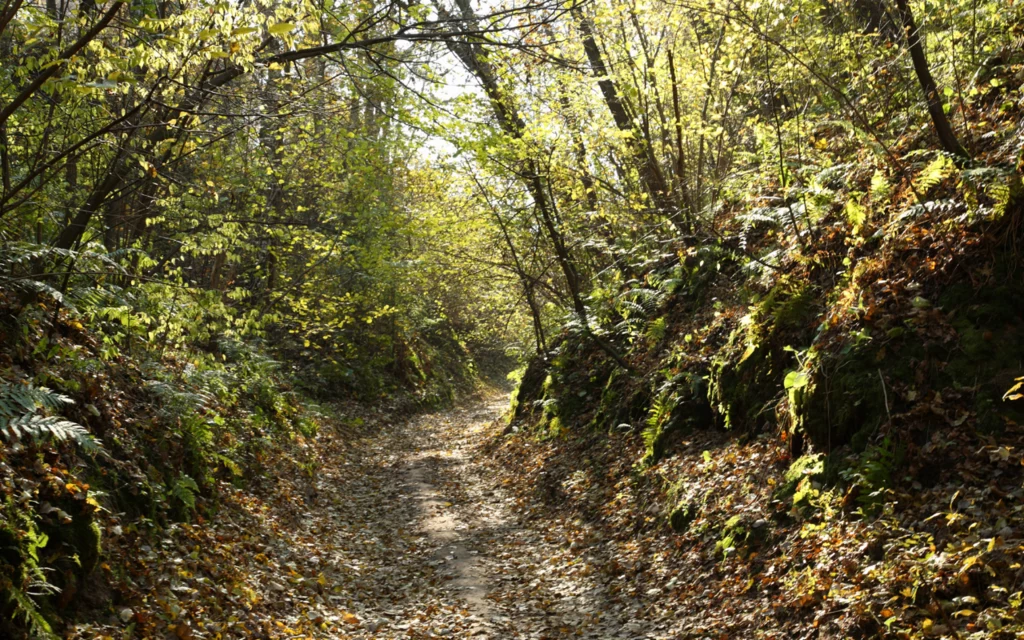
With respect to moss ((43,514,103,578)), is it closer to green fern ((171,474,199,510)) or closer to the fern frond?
the fern frond

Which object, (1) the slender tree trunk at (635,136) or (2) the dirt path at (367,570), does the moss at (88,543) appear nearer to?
(2) the dirt path at (367,570)

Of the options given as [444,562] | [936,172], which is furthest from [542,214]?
[936,172]

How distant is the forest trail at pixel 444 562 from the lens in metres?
6.82

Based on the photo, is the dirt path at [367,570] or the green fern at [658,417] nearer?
the dirt path at [367,570]

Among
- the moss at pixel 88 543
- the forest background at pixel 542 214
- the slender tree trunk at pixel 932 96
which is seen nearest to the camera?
the moss at pixel 88 543

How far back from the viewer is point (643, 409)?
1070 centimetres

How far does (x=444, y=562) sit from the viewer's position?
28.7 feet

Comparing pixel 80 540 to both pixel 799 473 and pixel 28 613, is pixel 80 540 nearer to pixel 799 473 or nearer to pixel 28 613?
pixel 28 613

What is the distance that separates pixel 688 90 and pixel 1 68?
9.49 m

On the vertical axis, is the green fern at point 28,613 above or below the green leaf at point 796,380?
above

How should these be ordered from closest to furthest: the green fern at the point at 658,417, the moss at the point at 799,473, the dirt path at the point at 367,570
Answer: the dirt path at the point at 367,570
the moss at the point at 799,473
the green fern at the point at 658,417

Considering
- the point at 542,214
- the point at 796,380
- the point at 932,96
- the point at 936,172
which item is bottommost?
the point at 796,380

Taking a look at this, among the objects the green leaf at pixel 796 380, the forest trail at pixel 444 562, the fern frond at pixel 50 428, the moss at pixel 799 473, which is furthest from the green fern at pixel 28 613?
the green leaf at pixel 796 380

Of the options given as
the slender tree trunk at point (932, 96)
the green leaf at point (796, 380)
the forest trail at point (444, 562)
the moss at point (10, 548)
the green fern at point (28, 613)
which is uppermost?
the slender tree trunk at point (932, 96)
